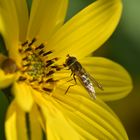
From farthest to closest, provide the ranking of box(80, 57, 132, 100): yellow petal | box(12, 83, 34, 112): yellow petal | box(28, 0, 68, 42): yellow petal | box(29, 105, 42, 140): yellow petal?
box(80, 57, 132, 100): yellow petal → box(28, 0, 68, 42): yellow petal → box(29, 105, 42, 140): yellow petal → box(12, 83, 34, 112): yellow petal

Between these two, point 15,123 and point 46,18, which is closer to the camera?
point 15,123

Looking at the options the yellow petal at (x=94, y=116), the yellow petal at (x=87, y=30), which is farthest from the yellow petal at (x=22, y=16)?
the yellow petal at (x=94, y=116)

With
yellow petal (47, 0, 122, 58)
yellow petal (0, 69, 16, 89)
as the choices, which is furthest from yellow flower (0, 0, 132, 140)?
yellow petal (0, 69, 16, 89)

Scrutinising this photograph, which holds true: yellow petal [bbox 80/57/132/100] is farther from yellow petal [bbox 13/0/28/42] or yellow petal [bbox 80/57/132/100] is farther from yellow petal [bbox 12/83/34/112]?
yellow petal [bbox 12/83/34/112]

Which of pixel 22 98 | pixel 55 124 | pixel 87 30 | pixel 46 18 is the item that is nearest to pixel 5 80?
pixel 22 98

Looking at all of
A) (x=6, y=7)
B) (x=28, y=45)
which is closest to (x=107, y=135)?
(x=28, y=45)

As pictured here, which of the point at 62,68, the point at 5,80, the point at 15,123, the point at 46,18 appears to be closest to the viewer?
the point at 5,80

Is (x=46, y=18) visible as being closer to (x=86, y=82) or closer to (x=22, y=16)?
(x=22, y=16)
